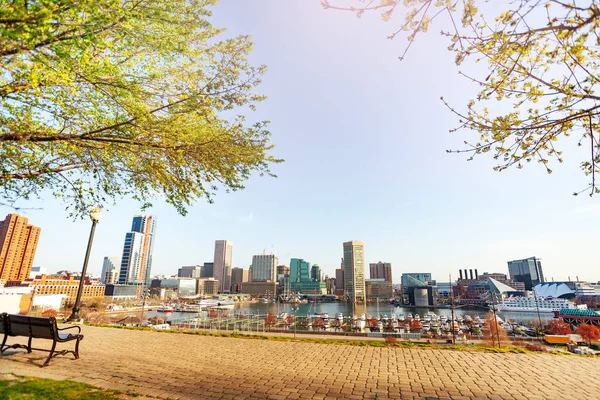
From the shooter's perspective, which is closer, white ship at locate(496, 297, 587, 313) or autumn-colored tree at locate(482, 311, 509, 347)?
autumn-colored tree at locate(482, 311, 509, 347)

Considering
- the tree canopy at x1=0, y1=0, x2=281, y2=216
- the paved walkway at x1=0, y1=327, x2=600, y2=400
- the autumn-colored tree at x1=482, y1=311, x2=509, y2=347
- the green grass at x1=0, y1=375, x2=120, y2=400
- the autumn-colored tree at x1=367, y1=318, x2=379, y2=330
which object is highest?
the tree canopy at x1=0, y1=0, x2=281, y2=216

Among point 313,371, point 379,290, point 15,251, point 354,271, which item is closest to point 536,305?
point 354,271

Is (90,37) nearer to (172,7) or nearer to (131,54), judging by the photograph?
(131,54)

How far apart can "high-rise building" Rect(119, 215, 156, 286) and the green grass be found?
19778 cm

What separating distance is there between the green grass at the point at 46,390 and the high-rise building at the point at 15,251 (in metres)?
79.6

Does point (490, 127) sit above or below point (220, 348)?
above

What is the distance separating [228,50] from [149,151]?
9.08 ft

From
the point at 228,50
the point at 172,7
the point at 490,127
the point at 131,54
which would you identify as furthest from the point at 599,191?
the point at 131,54

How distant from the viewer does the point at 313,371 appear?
5.73 meters

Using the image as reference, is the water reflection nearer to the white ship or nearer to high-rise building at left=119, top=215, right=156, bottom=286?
the white ship

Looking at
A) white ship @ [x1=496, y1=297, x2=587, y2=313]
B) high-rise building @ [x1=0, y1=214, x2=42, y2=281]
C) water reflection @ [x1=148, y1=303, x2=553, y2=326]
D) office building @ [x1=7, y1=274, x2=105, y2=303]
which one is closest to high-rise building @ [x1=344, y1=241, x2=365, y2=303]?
water reflection @ [x1=148, y1=303, x2=553, y2=326]

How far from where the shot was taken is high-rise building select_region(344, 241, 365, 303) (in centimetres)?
17262

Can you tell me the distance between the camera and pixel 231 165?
21.2 ft

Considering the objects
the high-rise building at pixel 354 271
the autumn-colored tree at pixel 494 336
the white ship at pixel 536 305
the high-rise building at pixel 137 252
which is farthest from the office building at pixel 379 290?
the autumn-colored tree at pixel 494 336
